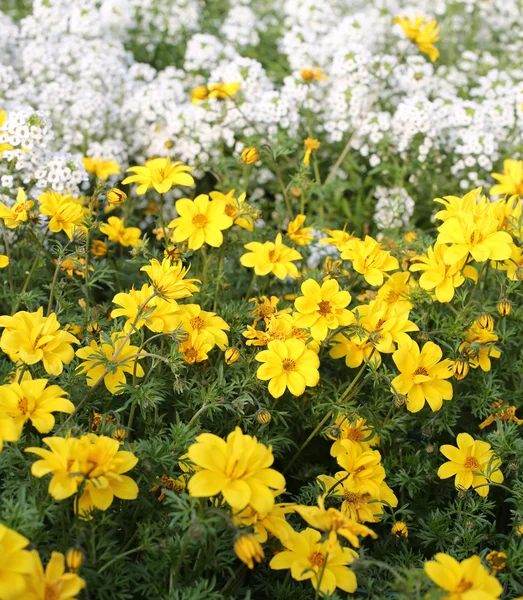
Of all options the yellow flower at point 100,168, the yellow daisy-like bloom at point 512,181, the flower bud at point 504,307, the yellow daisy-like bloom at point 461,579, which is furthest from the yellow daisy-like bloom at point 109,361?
the yellow daisy-like bloom at point 512,181

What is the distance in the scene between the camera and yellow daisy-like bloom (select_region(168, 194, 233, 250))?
231 centimetres

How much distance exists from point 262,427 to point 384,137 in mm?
2140

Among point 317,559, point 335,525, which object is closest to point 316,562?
point 317,559

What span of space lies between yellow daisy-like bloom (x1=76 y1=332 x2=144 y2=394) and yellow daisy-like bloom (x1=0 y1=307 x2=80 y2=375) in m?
0.10

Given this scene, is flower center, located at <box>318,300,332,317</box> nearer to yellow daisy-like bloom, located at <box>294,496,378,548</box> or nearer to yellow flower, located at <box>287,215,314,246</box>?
yellow flower, located at <box>287,215,314,246</box>

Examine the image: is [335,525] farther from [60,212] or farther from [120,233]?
[120,233]

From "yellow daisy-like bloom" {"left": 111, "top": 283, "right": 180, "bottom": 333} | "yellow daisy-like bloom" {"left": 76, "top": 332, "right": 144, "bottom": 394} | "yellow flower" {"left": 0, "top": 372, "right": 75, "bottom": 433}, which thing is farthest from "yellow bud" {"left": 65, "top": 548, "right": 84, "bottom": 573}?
"yellow daisy-like bloom" {"left": 111, "top": 283, "right": 180, "bottom": 333}

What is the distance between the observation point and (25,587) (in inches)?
57.6

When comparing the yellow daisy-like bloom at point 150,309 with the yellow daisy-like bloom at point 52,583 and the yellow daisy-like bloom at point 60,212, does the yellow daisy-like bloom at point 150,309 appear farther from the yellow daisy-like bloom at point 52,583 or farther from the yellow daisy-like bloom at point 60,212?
the yellow daisy-like bloom at point 52,583

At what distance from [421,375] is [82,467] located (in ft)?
3.21

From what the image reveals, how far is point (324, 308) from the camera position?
2137 millimetres

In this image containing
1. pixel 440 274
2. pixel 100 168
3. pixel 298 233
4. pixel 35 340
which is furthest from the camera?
pixel 100 168

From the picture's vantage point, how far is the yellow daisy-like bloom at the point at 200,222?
Answer: 7.57 feet

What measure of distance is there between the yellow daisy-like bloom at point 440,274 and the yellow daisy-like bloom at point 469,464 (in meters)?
0.43
